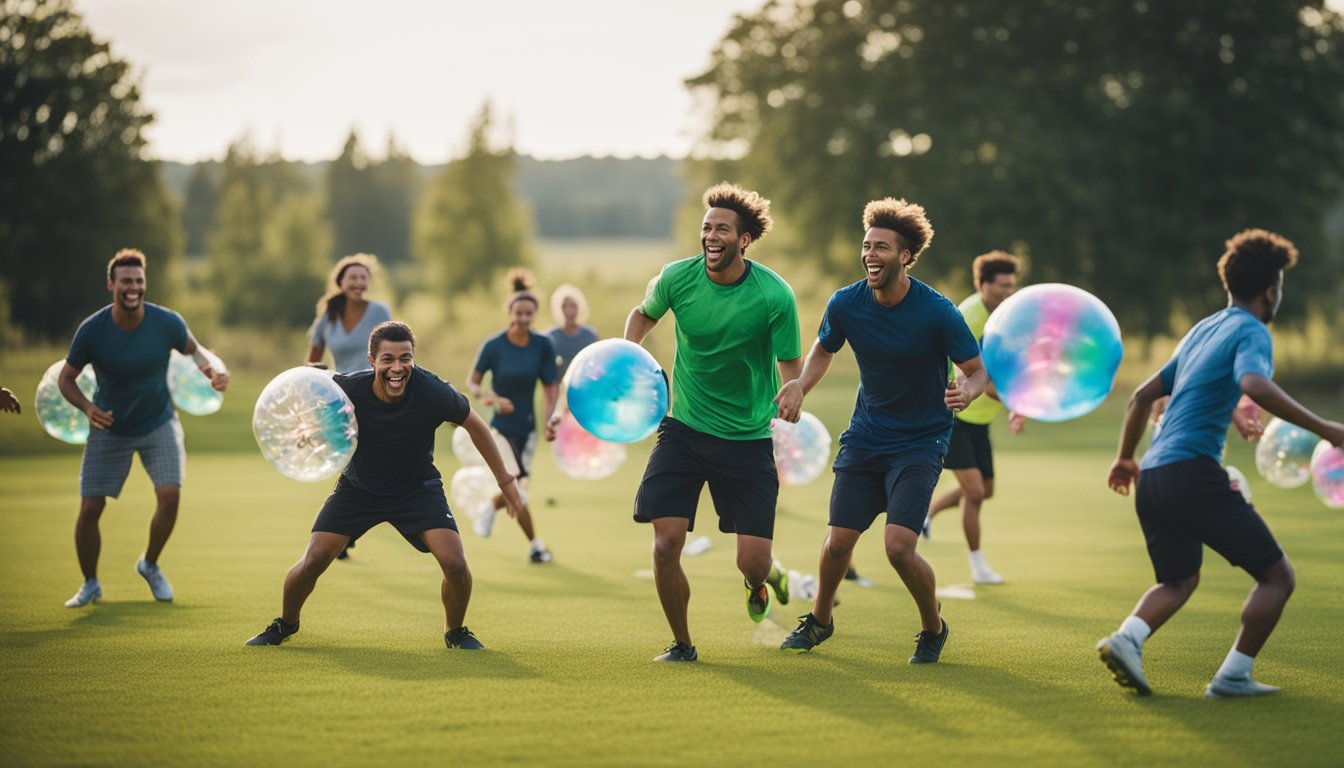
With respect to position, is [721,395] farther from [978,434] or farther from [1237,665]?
[978,434]

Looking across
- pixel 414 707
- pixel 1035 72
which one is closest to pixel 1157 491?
pixel 414 707

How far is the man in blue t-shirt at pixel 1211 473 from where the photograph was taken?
6.32 metres

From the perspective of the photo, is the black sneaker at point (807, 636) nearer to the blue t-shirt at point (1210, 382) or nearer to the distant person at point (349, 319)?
the blue t-shirt at point (1210, 382)

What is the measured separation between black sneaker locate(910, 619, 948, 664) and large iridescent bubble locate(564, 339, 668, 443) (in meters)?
1.79

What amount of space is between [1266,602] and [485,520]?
8.06 meters

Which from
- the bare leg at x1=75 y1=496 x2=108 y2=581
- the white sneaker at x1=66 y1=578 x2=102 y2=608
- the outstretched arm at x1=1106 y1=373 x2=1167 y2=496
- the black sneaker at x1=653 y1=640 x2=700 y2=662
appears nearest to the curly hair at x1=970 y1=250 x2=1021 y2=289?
the outstretched arm at x1=1106 y1=373 x2=1167 y2=496

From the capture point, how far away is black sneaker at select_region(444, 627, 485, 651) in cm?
791

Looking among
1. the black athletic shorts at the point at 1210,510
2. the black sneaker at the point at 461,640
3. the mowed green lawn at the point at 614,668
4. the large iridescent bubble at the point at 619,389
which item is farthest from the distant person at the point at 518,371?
the black athletic shorts at the point at 1210,510

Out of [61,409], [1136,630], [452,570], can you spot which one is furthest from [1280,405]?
[61,409]

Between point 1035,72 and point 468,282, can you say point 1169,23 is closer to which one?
point 1035,72

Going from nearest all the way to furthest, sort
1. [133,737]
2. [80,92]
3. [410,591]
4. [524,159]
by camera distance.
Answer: [133,737] → [410,591] → [80,92] → [524,159]

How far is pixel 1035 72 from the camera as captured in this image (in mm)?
39375

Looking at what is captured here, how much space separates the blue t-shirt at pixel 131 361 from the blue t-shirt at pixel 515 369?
3.19 metres

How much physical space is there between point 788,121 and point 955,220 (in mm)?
5630
